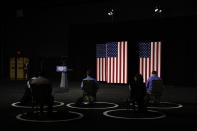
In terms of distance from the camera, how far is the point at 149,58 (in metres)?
18.3

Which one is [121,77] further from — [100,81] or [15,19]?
[15,19]

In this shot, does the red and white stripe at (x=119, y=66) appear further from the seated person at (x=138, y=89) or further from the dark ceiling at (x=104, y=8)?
the seated person at (x=138, y=89)

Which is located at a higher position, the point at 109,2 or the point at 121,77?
the point at 109,2

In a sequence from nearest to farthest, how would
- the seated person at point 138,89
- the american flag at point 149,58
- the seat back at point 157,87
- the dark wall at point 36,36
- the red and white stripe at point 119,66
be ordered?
the seated person at point 138,89
the seat back at point 157,87
the american flag at point 149,58
the red and white stripe at point 119,66
the dark wall at point 36,36

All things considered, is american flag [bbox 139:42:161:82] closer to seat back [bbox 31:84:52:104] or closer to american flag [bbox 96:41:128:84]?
american flag [bbox 96:41:128:84]

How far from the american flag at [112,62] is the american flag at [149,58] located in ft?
Result: 2.88

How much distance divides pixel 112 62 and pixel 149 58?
6.92 feet

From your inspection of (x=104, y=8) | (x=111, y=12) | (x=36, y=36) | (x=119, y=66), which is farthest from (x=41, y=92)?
(x=36, y=36)

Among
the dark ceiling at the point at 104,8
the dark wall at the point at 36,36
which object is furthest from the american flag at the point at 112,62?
the dark wall at the point at 36,36

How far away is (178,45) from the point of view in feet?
58.5

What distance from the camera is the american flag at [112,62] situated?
62.1ft

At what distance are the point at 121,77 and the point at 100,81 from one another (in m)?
1.56

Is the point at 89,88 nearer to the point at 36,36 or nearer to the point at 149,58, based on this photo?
the point at 149,58

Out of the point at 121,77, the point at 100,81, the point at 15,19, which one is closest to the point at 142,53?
the point at 121,77
